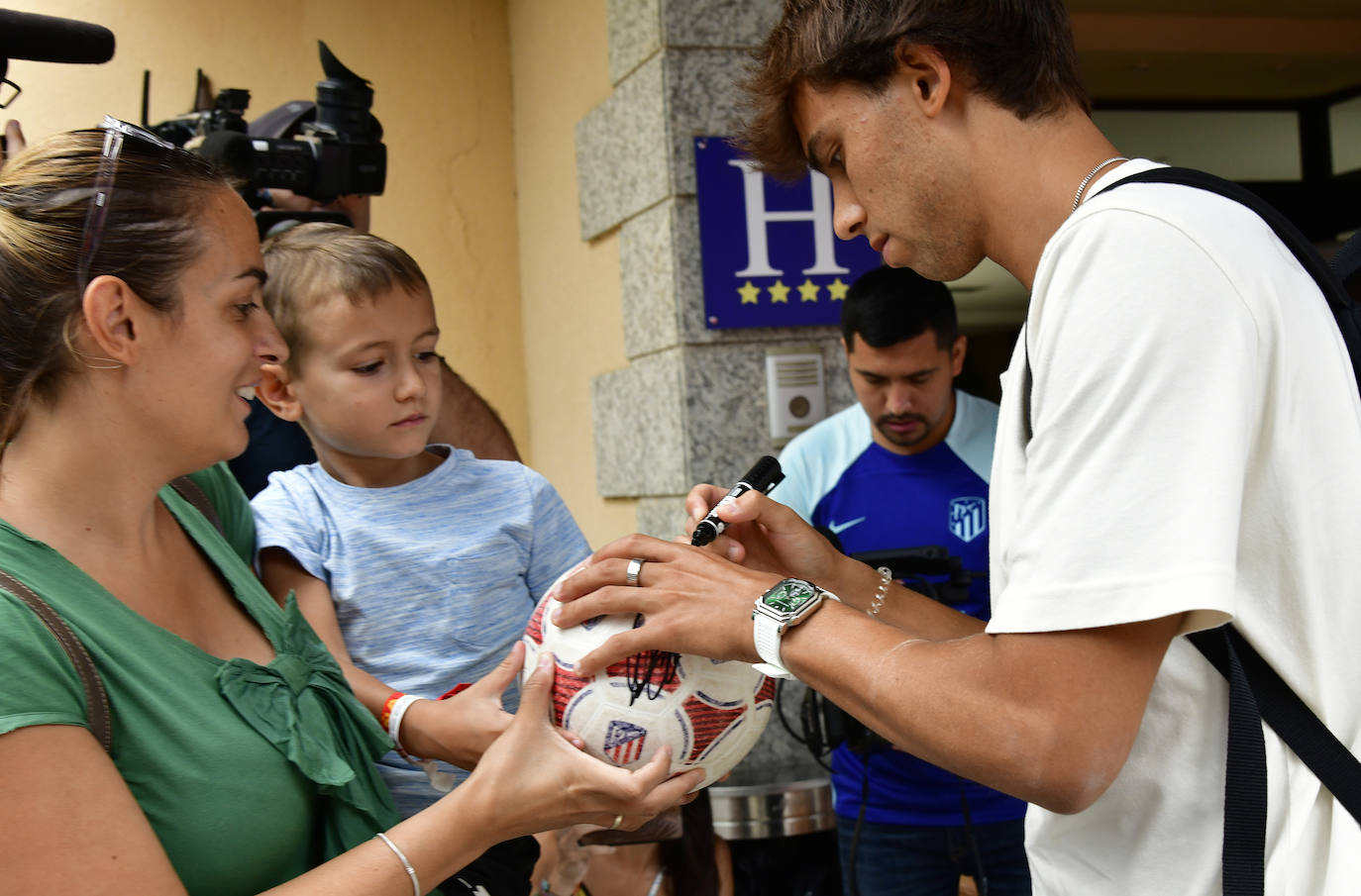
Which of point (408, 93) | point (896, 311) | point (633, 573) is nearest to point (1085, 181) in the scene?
point (633, 573)

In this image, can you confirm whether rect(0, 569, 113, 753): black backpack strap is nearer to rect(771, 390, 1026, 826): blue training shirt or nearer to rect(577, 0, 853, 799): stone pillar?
rect(771, 390, 1026, 826): blue training shirt

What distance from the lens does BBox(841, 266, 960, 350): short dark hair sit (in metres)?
2.71

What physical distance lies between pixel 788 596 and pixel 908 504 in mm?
1473

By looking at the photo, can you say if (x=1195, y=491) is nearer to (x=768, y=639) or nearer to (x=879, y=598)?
(x=768, y=639)

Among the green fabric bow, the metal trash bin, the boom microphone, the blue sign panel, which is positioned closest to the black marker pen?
the green fabric bow

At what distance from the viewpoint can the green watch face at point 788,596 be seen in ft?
4.03

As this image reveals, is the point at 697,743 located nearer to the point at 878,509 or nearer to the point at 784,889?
the point at 878,509

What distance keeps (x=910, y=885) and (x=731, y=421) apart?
132cm

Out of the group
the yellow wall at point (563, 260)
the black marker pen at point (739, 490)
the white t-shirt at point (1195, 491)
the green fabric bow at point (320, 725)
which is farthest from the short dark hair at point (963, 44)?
the yellow wall at point (563, 260)

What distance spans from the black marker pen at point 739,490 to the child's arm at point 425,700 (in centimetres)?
30

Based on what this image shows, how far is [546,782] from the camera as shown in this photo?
1.34 m

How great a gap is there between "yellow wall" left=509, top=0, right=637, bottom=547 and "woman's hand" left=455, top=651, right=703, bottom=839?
2.25 metres

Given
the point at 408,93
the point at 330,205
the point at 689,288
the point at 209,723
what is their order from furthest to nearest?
the point at 408,93, the point at 689,288, the point at 330,205, the point at 209,723

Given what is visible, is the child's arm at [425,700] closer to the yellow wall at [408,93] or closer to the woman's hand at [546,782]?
the woman's hand at [546,782]
